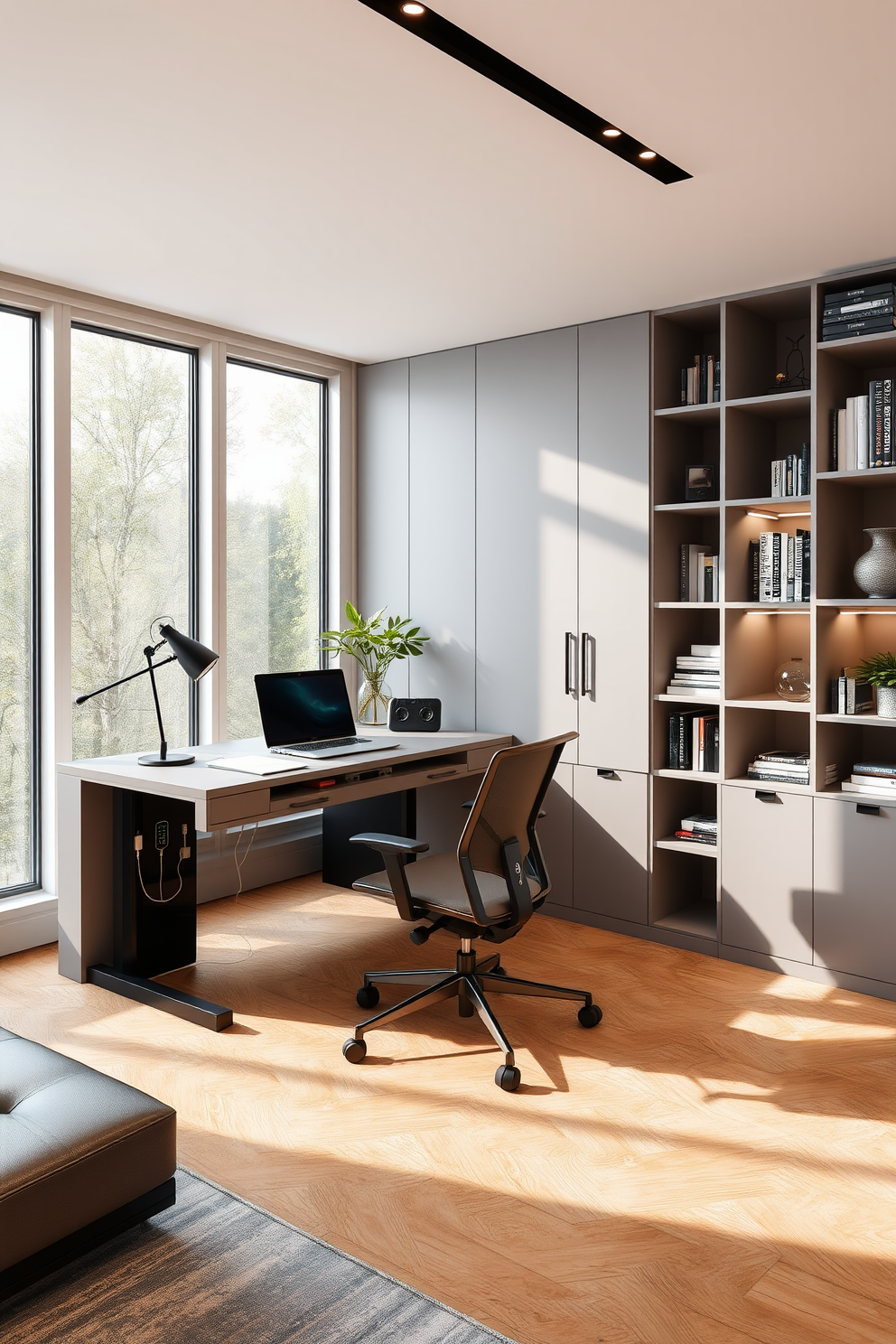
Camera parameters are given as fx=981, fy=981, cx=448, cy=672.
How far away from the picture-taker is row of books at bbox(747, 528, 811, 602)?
12.2 feet

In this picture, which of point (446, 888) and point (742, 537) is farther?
point (742, 537)

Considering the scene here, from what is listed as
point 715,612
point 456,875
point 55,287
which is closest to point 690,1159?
point 456,875

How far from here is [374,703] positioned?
4.73 meters

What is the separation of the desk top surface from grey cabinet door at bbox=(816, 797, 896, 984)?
1408 millimetres

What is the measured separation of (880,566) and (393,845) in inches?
79.9

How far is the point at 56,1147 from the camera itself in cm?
189

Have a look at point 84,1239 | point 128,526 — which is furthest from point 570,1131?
point 128,526

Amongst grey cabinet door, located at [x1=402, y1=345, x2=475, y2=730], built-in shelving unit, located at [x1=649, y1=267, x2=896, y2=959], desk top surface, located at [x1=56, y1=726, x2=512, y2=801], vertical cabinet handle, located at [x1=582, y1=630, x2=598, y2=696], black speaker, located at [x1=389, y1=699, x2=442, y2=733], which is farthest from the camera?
grey cabinet door, located at [x1=402, y1=345, x2=475, y2=730]

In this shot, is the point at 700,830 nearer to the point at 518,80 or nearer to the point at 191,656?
the point at 191,656

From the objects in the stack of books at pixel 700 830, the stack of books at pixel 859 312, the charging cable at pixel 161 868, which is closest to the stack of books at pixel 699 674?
the stack of books at pixel 700 830

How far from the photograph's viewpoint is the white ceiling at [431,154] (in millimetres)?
2047

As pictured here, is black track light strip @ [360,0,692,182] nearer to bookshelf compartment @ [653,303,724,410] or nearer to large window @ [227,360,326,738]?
bookshelf compartment @ [653,303,724,410]

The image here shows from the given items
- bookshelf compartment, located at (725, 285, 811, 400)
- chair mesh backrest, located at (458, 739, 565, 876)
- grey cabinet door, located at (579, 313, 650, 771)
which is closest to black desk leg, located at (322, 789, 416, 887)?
grey cabinet door, located at (579, 313, 650, 771)

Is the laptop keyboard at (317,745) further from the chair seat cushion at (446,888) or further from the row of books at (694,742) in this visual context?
the row of books at (694,742)
